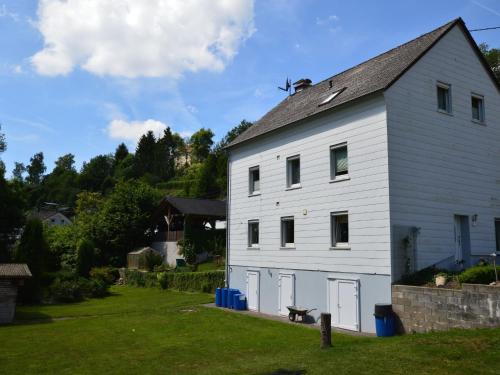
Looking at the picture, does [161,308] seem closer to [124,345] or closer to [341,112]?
[124,345]

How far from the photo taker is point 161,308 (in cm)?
2297

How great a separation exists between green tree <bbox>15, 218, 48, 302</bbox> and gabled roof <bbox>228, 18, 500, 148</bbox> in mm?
14830

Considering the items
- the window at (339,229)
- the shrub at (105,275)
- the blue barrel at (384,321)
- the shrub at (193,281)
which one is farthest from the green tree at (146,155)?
the blue barrel at (384,321)

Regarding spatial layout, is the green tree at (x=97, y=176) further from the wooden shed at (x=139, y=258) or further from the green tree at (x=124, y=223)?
the wooden shed at (x=139, y=258)

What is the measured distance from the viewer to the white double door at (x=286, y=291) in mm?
19281

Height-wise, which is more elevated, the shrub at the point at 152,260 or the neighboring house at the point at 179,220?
the neighboring house at the point at 179,220

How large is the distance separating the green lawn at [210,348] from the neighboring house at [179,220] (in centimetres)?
1704

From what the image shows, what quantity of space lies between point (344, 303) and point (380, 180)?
4.87 meters

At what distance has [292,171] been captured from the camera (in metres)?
20.6

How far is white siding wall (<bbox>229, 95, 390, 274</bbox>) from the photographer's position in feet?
51.4

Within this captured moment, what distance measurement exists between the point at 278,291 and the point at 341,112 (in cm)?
869

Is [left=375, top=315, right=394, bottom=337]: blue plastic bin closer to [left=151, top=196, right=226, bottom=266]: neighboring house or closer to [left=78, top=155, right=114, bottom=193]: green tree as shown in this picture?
[left=151, top=196, right=226, bottom=266]: neighboring house

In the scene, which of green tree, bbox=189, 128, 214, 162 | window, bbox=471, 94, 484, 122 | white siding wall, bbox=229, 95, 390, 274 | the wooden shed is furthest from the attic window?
green tree, bbox=189, 128, 214, 162

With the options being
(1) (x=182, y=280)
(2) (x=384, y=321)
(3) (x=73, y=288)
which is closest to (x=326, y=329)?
(2) (x=384, y=321)
